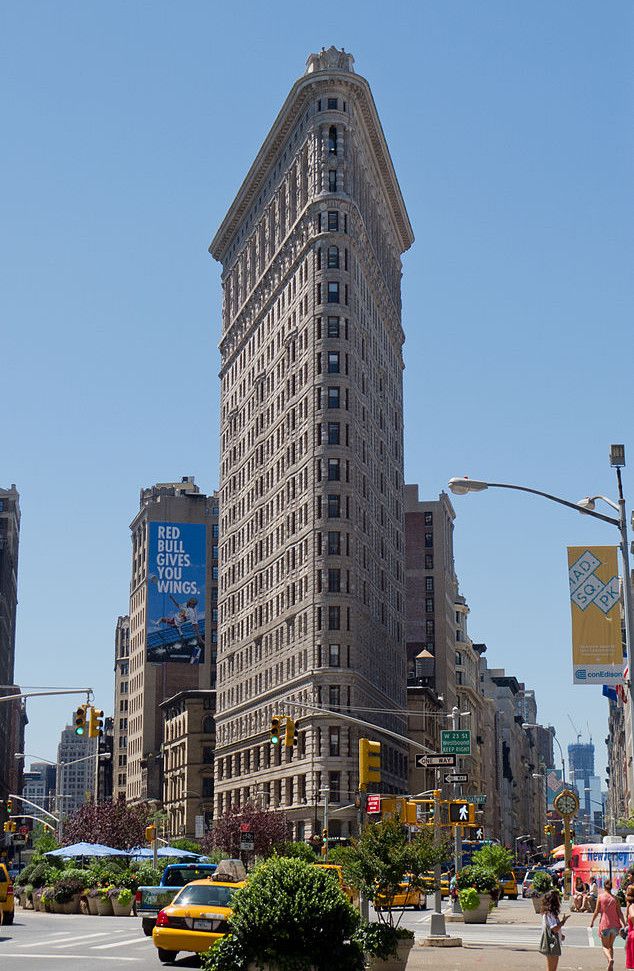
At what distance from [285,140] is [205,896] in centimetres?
10866

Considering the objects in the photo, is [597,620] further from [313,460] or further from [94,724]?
[313,460]

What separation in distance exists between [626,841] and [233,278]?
103m

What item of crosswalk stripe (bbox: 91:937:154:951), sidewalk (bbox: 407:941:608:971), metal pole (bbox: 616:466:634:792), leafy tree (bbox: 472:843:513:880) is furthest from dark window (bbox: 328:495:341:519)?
metal pole (bbox: 616:466:634:792)

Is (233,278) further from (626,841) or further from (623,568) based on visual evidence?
(623,568)

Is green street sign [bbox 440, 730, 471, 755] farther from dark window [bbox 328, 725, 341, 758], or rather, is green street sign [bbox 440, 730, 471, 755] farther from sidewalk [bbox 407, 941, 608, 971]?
dark window [bbox 328, 725, 341, 758]

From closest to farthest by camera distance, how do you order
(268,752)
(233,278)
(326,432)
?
(326,432) < (268,752) < (233,278)

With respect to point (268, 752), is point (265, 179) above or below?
above

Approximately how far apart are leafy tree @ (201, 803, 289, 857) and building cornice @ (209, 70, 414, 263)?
204 ft

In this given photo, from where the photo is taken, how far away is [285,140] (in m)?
127

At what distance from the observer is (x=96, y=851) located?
5819 centimetres

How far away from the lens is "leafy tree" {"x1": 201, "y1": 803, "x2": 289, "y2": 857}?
91000 millimetres

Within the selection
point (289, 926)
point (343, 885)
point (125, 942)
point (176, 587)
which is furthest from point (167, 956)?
point (176, 587)

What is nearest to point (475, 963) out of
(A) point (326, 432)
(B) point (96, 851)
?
(B) point (96, 851)

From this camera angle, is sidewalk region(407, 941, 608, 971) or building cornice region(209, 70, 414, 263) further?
building cornice region(209, 70, 414, 263)
